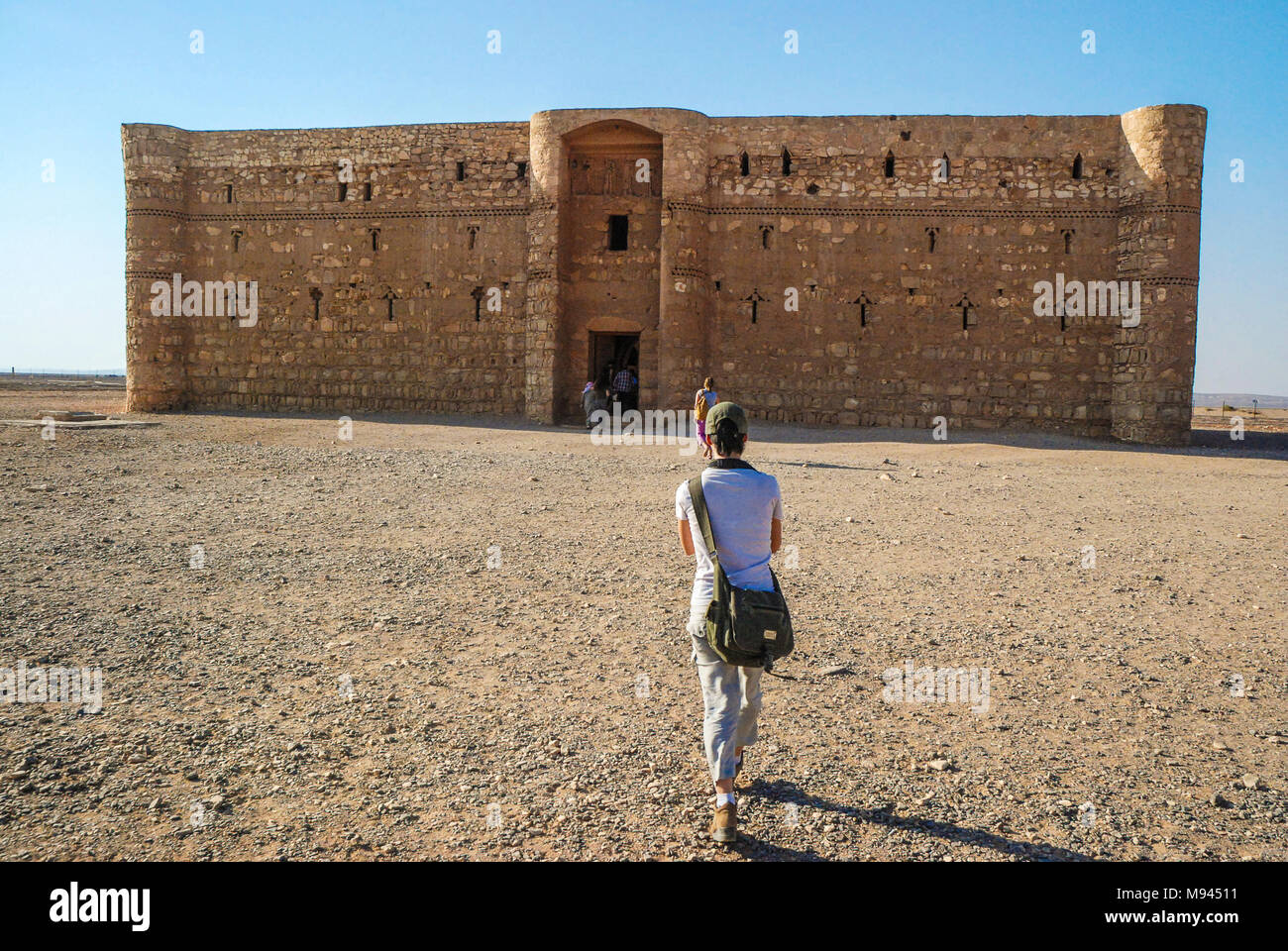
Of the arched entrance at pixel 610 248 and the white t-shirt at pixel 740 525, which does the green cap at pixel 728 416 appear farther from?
the arched entrance at pixel 610 248

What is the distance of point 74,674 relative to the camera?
5.12 metres

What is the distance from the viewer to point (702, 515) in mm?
3658

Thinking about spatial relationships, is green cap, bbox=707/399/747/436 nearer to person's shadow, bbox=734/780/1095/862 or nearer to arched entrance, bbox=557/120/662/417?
person's shadow, bbox=734/780/1095/862

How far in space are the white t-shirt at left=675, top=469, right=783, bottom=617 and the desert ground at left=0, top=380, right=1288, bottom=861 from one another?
103 centimetres

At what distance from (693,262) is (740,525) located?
17528 millimetres

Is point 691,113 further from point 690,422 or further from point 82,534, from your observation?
point 82,534

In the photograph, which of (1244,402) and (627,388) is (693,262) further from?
(1244,402)

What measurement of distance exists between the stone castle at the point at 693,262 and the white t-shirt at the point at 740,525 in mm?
16893

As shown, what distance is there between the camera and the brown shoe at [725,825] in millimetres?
3516

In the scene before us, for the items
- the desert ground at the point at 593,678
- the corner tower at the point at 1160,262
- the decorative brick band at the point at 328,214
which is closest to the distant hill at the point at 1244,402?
the corner tower at the point at 1160,262

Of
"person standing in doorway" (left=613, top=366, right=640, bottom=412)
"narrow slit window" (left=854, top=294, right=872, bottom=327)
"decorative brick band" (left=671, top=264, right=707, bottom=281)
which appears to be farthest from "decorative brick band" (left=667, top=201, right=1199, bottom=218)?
"person standing in doorway" (left=613, top=366, right=640, bottom=412)

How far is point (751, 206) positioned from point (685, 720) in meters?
17.8

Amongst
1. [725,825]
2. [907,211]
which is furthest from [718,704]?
[907,211]

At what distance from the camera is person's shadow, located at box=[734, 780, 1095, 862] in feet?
11.4
